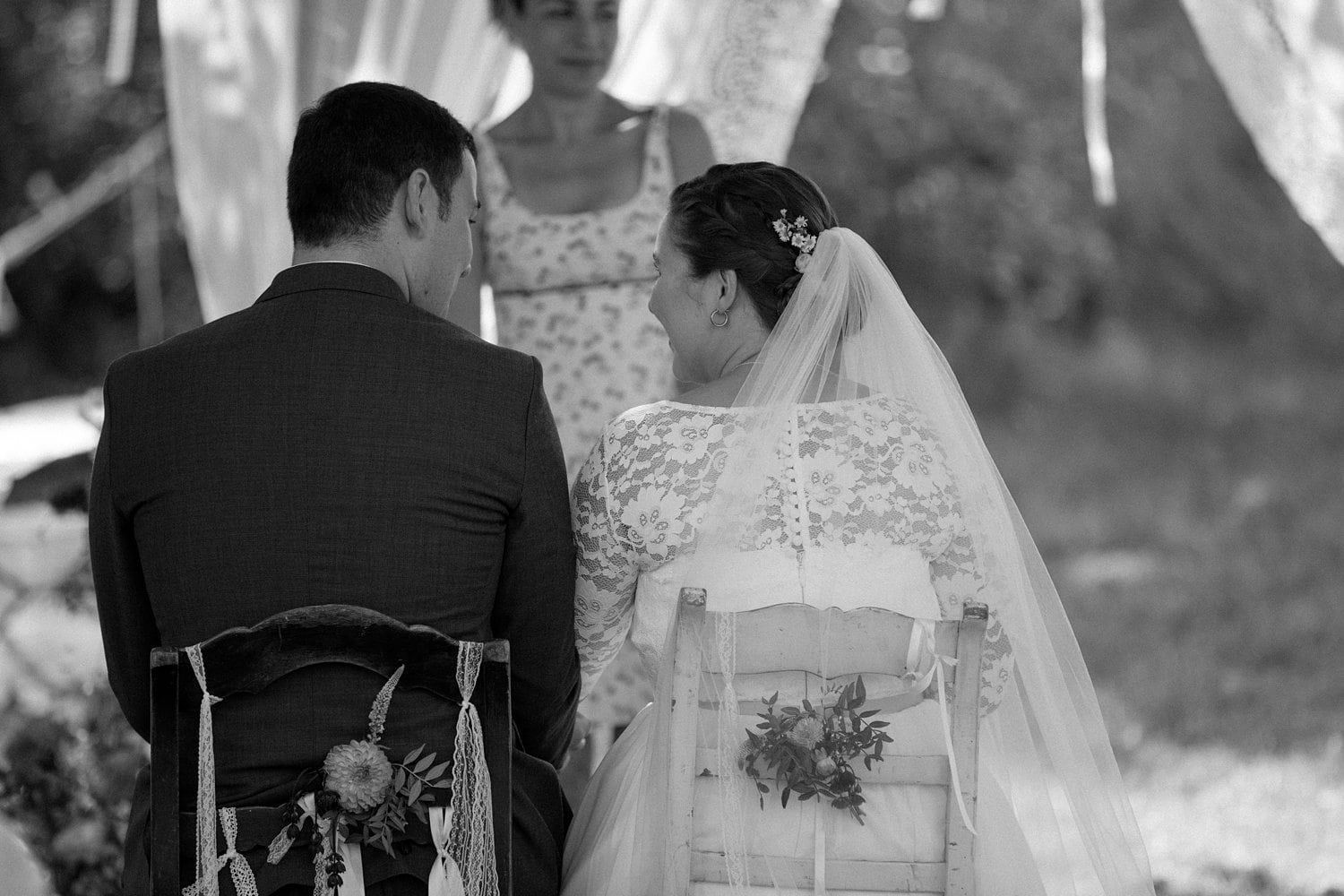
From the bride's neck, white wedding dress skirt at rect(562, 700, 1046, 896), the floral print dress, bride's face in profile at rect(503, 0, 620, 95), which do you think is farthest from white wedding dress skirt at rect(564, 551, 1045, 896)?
bride's face in profile at rect(503, 0, 620, 95)

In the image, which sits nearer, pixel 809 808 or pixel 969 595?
pixel 809 808

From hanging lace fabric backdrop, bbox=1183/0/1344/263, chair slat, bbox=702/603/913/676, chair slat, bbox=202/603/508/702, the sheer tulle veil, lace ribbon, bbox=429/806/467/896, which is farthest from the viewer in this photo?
hanging lace fabric backdrop, bbox=1183/0/1344/263

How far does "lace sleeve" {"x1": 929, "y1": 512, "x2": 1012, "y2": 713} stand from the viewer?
2.37m

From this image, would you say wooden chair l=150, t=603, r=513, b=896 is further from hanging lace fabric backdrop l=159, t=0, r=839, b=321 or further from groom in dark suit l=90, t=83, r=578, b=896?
hanging lace fabric backdrop l=159, t=0, r=839, b=321

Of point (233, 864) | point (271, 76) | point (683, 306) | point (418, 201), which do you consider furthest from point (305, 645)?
point (271, 76)

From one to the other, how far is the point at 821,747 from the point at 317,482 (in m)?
0.79

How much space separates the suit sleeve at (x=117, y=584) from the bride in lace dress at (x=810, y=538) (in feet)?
2.18

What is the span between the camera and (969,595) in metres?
2.40

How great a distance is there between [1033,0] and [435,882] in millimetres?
7858

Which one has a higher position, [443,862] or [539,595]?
[539,595]

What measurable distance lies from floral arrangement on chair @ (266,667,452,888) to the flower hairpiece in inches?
37.4

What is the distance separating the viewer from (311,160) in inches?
82.6

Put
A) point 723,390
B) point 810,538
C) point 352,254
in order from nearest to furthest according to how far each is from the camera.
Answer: point 352,254
point 810,538
point 723,390

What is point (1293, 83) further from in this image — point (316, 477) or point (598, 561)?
point (316, 477)
